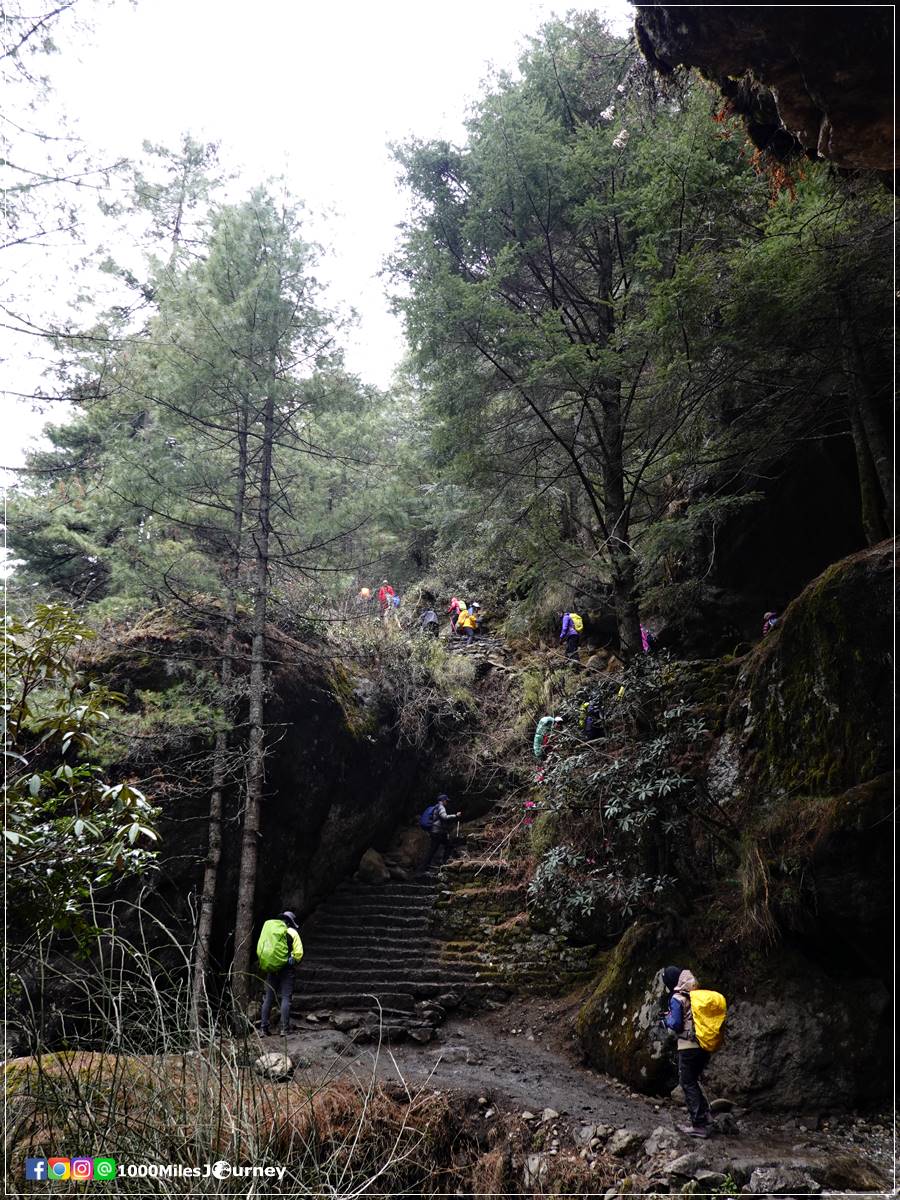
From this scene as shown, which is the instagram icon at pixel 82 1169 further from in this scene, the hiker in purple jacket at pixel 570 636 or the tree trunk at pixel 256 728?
the hiker in purple jacket at pixel 570 636

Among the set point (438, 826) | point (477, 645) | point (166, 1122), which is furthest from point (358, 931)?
point (166, 1122)

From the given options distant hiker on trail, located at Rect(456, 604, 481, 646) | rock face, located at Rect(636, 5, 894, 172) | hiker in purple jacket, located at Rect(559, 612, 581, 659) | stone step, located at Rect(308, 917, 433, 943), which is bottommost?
stone step, located at Rect(308, 917, 433, 943)

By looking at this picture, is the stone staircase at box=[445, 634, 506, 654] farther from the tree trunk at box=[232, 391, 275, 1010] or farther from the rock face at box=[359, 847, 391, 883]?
the tree trunk at box=[232, 391, 275, 1010]

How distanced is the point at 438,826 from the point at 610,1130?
7.15 m

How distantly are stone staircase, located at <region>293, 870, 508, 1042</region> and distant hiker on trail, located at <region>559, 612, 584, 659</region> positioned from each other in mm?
5499

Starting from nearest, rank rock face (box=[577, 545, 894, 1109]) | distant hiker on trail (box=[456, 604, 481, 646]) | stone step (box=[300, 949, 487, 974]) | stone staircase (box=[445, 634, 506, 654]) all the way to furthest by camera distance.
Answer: rock face (box=[577, 545, 894, 1109]), stone step (box=[300, 949, 487, 974]), stone staircase (box=[445, 634, 506, 654]), distant hiker on trail (box=[456, 604, 481, 646])

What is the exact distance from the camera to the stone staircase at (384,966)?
9.24 m

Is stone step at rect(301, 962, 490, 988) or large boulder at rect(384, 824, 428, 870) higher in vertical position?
large boulder at rect(384, 824, 428, 870)

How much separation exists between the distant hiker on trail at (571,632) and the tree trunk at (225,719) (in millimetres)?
7340

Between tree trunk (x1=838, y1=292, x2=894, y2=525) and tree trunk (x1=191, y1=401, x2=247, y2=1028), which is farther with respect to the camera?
tree trunk (x1=191, y1=401, x2=247, y2=1028)

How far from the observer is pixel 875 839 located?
6.11m

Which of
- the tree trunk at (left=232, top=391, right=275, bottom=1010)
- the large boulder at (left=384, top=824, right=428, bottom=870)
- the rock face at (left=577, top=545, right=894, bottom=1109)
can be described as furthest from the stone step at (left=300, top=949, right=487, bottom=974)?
the rock face at (left=577, top=545, right=894, bottom=1109)

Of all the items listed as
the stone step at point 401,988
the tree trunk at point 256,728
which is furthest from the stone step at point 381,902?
the tree trunk at point 256,728

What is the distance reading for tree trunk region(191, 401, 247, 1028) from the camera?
8.96 metres
